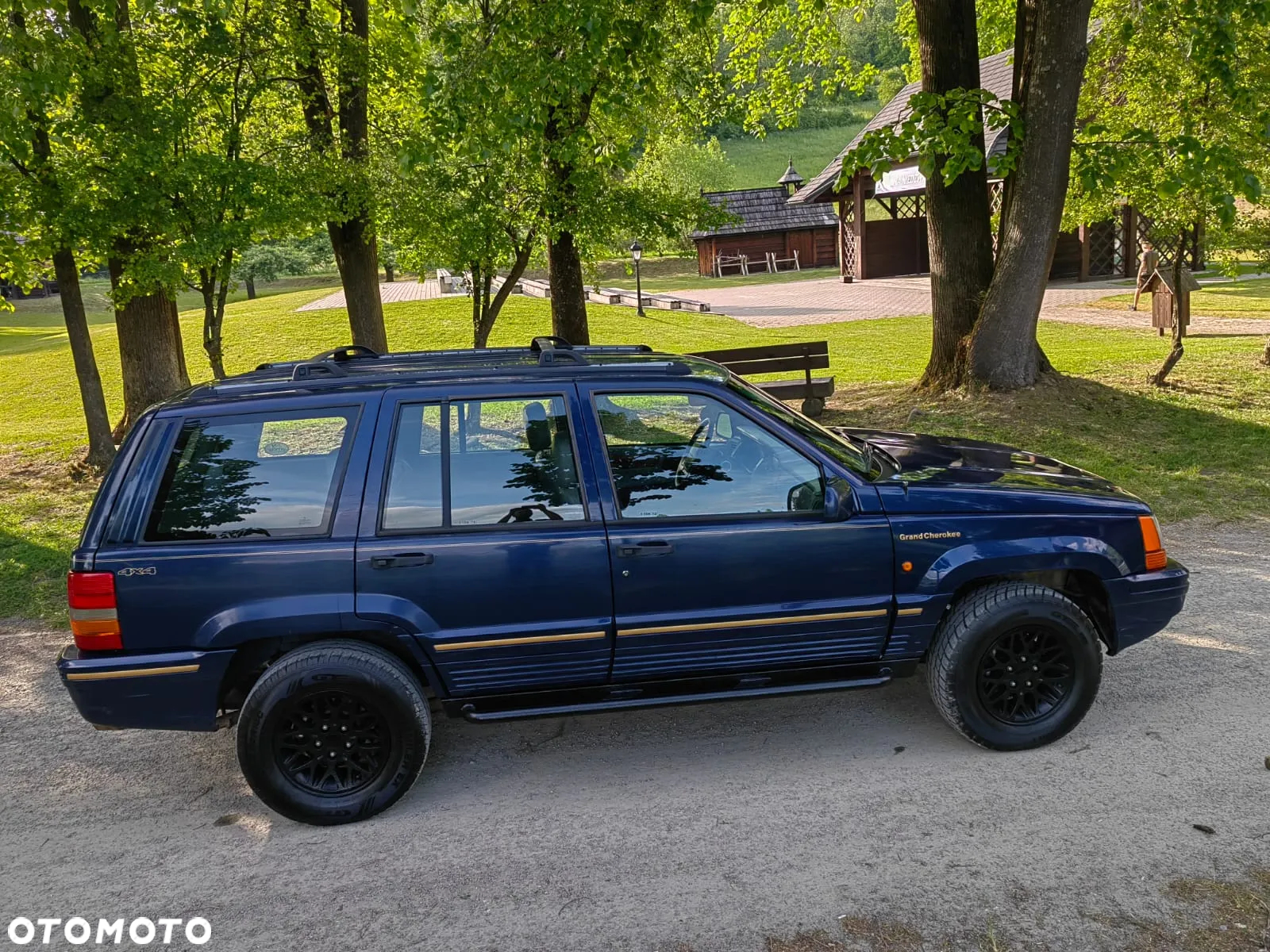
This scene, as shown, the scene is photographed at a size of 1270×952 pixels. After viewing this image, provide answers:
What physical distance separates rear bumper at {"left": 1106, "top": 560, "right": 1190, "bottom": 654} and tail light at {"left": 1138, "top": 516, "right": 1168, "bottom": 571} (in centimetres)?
4

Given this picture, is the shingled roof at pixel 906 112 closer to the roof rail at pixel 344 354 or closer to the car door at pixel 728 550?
the roof rail at pixel 344 354

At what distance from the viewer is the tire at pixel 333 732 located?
4285mm

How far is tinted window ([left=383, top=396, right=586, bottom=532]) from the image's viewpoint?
445cm

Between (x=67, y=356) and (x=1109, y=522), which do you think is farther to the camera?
(x=67, y=356)

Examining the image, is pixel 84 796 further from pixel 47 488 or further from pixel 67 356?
pixel 67 356

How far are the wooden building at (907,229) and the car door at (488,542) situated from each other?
26.7m

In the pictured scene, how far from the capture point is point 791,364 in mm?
13266

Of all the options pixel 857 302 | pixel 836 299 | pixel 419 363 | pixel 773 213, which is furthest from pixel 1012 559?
pixel 773 213

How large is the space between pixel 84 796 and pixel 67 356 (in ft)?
78.7

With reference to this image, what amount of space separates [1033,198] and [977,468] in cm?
713

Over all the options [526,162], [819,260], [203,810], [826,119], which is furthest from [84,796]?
[826,119]

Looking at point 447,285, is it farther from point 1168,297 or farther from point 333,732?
point 333,732

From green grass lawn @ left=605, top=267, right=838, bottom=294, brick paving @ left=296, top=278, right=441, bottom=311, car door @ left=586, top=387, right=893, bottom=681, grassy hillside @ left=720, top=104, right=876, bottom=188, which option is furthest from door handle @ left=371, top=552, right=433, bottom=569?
grassy hillside @ left=720, top=104, right=876, bottom=188

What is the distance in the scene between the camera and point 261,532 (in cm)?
434
